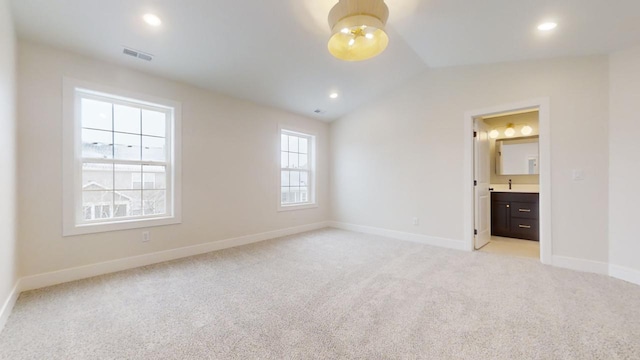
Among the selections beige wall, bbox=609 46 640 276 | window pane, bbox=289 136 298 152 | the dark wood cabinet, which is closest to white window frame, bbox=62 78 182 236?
window pane, bbox=289 136 298 152

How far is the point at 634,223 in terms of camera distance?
2.66 metres

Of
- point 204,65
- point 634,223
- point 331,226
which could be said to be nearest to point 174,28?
point 204,65

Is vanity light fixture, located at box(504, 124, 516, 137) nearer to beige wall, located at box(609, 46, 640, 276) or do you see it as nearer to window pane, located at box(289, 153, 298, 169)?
beige wall, located at box(609, 46, 640, 276)

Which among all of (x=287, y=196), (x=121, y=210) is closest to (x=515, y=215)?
(x=287, y=196)

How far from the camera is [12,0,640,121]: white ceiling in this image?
2.29 meters

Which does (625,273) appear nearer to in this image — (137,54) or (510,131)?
(510,131)

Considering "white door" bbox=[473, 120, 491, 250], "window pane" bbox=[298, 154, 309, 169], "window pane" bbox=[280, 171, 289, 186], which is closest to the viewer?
"white door" bbox=[473, 120, 491, 250]

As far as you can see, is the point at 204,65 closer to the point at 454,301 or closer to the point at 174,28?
the point at 174,28

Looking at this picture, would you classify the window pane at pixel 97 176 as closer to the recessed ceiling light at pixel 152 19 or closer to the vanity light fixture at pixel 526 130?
the recessed ceiling light at pixel 152 19

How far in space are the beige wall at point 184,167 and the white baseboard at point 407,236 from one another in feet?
2.24

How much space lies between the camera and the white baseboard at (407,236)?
153 inches

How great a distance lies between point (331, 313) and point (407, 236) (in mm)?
2735

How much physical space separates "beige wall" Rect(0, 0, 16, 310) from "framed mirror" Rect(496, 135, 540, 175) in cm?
664

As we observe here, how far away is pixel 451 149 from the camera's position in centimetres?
392
